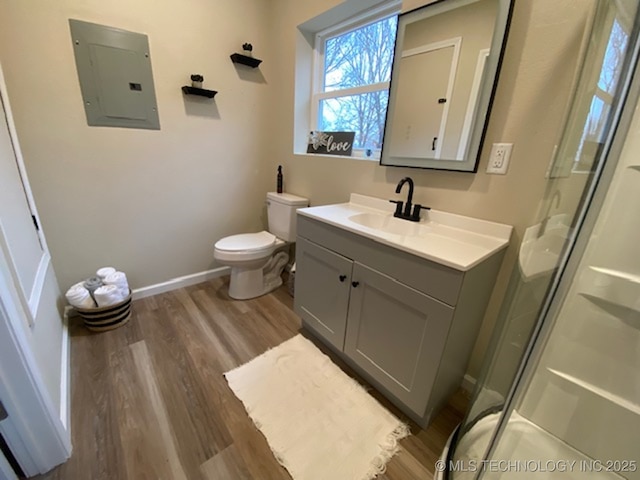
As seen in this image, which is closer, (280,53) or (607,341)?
(607,341)

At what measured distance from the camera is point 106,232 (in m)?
1.80

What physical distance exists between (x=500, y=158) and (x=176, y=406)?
184cm

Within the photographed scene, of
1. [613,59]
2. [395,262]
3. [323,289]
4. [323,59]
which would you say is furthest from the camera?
[323,59]

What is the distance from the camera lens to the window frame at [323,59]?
5.20 feet

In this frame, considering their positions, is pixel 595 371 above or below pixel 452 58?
below

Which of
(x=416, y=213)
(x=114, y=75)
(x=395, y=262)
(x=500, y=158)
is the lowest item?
(x=395, y=262)

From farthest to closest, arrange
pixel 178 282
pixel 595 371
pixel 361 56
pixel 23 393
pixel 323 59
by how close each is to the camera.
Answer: pixel 178 282 < pixel 323 59 < pixel 361 56 < pixel 595 371 < pixel 23 393

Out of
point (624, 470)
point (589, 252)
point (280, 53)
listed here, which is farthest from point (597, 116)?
point (280, 53)

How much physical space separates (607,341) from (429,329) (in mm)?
612

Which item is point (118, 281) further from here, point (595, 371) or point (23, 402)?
point (595, 371)

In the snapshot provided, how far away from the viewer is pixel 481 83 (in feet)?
3.70

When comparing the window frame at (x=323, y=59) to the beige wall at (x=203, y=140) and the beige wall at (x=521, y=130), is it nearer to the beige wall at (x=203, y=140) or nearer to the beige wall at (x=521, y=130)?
the beige wall at (x=203, y=140)

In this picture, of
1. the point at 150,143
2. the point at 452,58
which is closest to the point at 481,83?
the point at 452,58

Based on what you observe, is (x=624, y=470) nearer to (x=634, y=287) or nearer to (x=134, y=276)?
(x=634, y=287)
